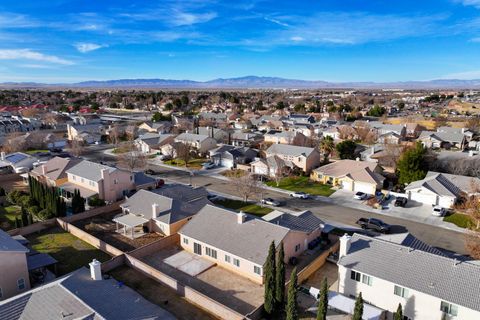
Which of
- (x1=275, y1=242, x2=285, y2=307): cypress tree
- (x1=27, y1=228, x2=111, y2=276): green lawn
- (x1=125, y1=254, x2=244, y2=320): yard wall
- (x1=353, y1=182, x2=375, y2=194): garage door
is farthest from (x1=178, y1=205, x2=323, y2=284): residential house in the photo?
(x1=353, y1=182, x2=375, y2=194): garage door

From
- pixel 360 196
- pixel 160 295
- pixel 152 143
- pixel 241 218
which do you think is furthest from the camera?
pixel 152 143

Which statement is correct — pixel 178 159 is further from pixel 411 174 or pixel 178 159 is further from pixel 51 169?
pixel 411 174

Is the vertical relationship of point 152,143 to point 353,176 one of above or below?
above

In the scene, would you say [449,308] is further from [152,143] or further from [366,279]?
[152,143]

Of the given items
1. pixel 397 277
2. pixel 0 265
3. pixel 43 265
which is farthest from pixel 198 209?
pixel 397 277

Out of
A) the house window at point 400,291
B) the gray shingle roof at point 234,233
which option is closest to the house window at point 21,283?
the gray shingle roof at point 234,233

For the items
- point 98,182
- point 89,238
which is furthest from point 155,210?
point 98,182
